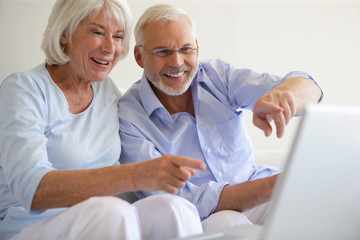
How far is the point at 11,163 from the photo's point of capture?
1312 millimetres

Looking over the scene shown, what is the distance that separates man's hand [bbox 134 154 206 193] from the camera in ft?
3.54

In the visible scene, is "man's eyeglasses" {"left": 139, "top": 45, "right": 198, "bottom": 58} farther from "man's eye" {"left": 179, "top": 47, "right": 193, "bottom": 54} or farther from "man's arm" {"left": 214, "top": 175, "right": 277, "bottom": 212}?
"man's arm" {"left": 214, "top": 175, "right": 277, "bottom": 212}

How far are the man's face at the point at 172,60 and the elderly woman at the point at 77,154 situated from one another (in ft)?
0.44

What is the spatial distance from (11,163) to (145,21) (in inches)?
35.8

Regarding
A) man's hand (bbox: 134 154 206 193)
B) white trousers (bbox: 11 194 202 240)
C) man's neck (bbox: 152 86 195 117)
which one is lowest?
white trousers (bbox: 11 194 202 240)

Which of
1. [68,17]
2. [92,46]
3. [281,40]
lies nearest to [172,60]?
[92,46]

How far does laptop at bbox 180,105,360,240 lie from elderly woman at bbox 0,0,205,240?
0.78 ft

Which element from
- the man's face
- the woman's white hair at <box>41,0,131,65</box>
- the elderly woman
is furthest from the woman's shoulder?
the man's face

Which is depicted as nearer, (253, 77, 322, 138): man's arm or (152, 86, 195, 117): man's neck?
(253, 77, 322, 138): man's arm

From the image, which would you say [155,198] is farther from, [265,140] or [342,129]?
[265,140]

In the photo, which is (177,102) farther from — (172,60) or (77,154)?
(77,154)

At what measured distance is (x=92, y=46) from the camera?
1738mm

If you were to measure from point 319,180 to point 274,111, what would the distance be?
408 millimetres

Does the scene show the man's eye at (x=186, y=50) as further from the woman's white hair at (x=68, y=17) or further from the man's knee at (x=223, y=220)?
the man's knee at (x=223, y=220)
